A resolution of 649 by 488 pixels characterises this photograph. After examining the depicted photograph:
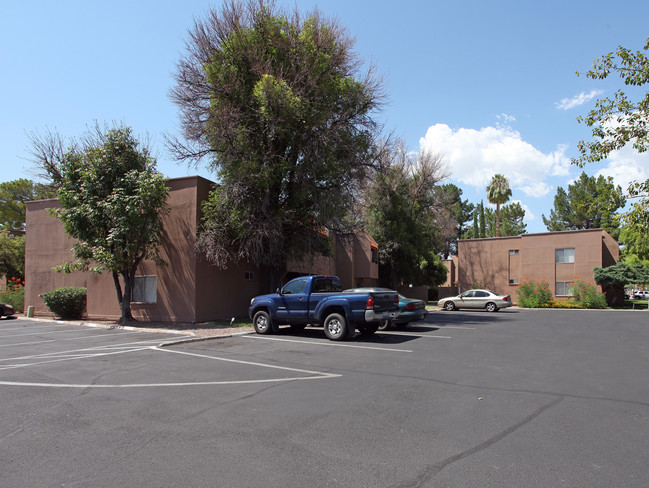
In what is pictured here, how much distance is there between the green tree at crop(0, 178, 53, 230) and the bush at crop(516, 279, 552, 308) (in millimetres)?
44716

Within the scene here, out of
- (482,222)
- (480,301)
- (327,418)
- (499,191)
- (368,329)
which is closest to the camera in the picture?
(327,418)

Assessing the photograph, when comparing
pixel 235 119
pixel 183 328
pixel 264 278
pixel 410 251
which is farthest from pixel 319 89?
pixel 410 251

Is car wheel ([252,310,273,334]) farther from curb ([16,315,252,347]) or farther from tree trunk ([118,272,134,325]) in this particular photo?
tree trunk ([118,272,134,325])

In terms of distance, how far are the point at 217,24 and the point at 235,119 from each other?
15.4 ft

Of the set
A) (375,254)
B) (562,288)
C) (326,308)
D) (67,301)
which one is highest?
(375,254)

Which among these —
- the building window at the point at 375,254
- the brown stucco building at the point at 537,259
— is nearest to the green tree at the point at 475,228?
the brown stucco building at the point at 537,259

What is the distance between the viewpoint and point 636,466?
4254mm

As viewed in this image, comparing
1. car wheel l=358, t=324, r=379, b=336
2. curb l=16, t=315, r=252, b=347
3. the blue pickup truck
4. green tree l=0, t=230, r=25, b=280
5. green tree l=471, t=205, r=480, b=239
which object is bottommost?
curb l=16, t=315, r=252, b=347

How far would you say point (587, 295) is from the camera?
3562 centimetres

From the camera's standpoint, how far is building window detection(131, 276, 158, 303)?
19.8 m

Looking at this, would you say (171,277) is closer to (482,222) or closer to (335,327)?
(335,327)

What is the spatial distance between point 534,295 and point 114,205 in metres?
32.2

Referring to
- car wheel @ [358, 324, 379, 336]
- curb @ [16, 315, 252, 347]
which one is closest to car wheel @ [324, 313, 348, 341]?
car wheel @ [358, 324, 379, 336]

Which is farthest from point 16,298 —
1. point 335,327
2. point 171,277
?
point 335,327
